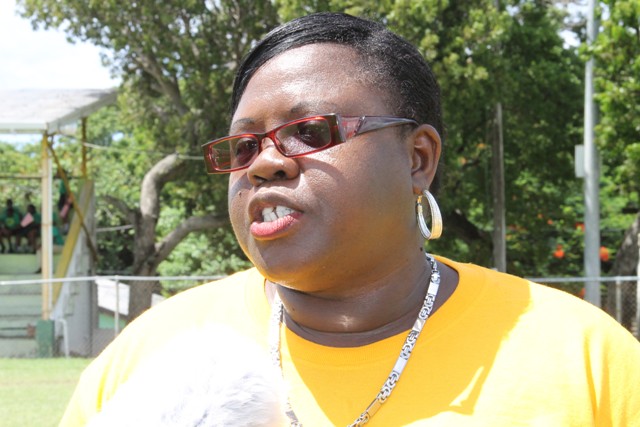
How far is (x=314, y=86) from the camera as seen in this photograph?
182 centimetres

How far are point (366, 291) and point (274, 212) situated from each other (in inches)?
11.1

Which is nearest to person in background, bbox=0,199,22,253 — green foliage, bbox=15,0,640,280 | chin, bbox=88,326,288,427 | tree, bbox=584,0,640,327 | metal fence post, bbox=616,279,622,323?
green foliage, bbox=15,0,640,280

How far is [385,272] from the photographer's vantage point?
1.91 meters

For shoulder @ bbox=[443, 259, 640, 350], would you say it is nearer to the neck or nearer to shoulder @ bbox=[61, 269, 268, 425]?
the neck

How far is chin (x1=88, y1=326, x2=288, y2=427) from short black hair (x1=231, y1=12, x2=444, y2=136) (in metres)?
0.81

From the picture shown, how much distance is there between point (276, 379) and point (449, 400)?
0.59 meters

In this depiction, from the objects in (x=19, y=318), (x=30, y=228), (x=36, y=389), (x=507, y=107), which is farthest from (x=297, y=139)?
(x=507, y=107)

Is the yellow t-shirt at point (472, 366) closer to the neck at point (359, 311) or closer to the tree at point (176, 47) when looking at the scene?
the neck at point (359, 311)

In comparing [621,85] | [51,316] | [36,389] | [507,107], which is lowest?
[36,389]

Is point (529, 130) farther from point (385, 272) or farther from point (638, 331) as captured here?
point (385, 272)

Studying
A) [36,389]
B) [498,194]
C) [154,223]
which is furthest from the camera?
[154,223]

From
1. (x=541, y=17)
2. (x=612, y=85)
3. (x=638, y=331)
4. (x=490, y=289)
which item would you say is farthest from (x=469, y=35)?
(x=490, y=289)

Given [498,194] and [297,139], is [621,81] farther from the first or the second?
[297,139]

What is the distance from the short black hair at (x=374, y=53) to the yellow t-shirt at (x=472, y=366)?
423 mm
